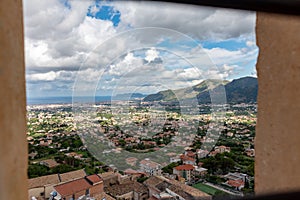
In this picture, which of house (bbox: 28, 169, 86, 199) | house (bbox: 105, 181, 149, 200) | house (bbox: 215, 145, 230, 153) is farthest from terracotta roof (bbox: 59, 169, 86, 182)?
house (bbox: 215, 145, 230, 153)

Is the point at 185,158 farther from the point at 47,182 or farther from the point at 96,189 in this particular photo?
the point at 47,182

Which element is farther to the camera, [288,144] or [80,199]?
[80,199]

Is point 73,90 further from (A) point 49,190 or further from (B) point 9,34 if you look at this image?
(B) point 9,34

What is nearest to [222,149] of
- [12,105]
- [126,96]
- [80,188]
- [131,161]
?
[131,161]

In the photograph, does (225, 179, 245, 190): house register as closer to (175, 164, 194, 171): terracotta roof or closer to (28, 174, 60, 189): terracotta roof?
(175, 164, 194, 171): terracotta roof

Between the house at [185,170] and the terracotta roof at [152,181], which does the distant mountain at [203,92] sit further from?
the terracotta roof at [152,181]

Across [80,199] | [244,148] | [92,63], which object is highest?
[92,63]

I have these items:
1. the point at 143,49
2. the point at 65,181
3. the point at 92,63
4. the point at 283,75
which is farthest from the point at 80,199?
the point at 283,75
